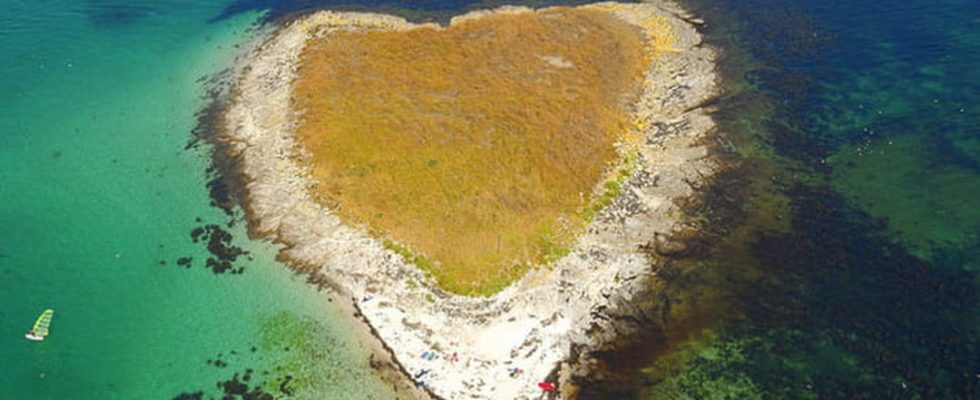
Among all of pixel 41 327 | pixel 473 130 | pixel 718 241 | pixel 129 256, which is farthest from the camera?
pixel 473 130

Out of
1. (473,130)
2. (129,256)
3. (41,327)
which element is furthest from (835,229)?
(41,327)

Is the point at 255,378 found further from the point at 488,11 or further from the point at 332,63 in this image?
the point at 488,11

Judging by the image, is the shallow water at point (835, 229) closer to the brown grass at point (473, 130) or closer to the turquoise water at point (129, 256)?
the brown grass at point (473, 130)

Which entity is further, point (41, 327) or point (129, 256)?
point (129, 256)

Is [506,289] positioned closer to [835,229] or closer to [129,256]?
[835,229]

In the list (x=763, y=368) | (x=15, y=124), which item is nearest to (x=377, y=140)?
(x=763, y=368)

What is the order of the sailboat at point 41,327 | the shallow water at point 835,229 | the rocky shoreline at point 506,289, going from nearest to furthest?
1. the shallow water at point 835,229
2. the rocky shoreline at point 506,289
3. the sailboat at point 41,327

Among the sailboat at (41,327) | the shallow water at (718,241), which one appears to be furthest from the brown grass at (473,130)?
the sailboat at (41,327)
